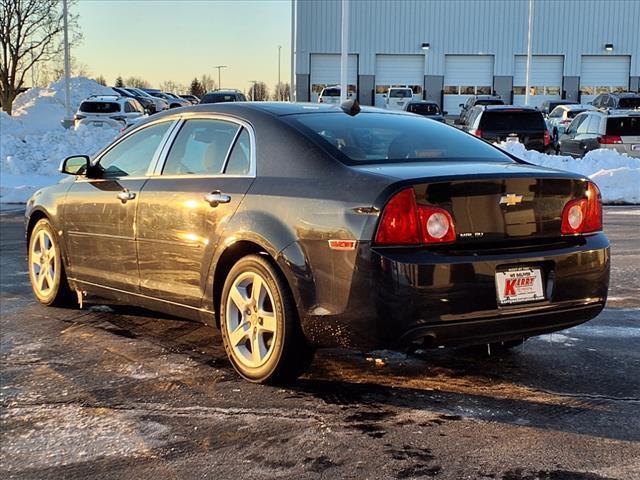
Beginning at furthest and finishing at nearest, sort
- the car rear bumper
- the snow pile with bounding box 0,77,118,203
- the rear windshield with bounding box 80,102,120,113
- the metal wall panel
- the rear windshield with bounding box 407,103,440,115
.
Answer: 1. the metal wall panel
2. the rear windshield with bounding box 407,103,440,115
3. the rear windshield with bounding box 80,102,120,113
4. the snow pile with bounding box 0,77,118,203
5. the car rear bumper

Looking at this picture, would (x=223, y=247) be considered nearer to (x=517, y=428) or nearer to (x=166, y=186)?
(x=166, y=186)

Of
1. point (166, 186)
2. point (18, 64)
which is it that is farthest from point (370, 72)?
point (166, 186)

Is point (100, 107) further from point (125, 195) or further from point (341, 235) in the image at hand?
Answer: point (341, 235)

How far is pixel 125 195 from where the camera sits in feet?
17.8

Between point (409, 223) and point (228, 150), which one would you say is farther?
point (228, 150)

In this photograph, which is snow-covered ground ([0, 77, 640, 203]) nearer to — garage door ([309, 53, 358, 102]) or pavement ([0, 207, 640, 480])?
pavement ([0, 207, 640, 480])

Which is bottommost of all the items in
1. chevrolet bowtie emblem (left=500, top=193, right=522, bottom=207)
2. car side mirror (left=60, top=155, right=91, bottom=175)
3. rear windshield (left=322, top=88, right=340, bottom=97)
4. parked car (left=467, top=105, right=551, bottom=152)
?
chevrolet bowtie emblem (left=500, top=193, right=522, bottom=207)

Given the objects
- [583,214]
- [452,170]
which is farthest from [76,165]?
[583,214]

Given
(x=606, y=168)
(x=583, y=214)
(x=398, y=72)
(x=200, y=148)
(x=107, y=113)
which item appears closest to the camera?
(x=583, y=214)

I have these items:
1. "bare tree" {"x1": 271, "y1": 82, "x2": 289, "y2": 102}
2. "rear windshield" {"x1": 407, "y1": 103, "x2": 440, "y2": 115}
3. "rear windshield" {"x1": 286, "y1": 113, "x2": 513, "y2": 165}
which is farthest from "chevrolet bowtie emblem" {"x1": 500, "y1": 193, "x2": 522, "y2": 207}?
"bare tree" {"x1": 271, "y1": 82, "x2": 289, "y2": 102}

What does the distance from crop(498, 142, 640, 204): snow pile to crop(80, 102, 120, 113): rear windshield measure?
1411 centimetres

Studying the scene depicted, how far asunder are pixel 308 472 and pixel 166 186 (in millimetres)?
2415

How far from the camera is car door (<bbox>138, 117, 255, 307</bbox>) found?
15.4 feet

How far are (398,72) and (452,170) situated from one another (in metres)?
49.3
